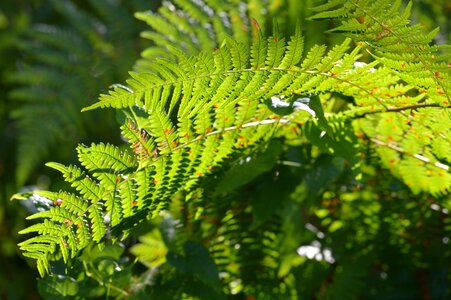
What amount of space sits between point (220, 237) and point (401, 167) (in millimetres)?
321

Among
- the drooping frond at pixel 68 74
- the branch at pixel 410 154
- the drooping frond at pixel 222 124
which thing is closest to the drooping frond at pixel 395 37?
the drooping frond at pixel 222 124

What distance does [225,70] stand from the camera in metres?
0.83

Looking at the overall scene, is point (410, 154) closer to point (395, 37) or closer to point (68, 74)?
point (395, 37)

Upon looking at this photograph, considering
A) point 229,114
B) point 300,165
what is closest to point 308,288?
point 300,165

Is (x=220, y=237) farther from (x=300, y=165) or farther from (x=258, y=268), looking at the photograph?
(x=300, y=165)

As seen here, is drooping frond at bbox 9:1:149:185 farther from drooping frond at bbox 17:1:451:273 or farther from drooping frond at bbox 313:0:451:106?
drooping frond at bbox 313:0:451:106

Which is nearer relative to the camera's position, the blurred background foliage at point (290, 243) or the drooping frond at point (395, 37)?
the drooping frond at point (395, 37)

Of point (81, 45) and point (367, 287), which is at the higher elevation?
point (81, 45)

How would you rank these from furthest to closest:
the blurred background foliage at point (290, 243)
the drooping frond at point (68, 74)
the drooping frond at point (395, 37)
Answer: the drooping frond at point (68, 74)
the blurred background foliage at point (290, 243)
the drooping frond at point (395, 37)

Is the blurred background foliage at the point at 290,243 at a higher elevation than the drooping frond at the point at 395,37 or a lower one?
lower

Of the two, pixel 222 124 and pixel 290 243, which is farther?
pixel 290 243

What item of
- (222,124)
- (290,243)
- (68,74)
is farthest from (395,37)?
(68,74)

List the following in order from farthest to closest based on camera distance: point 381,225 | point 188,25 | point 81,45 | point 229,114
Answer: point 81,45
point 188,25
point 381,225
point 229,114

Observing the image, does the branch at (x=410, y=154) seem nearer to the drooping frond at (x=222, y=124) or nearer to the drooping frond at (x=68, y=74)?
the drooping frond at (x=222, y=124)
